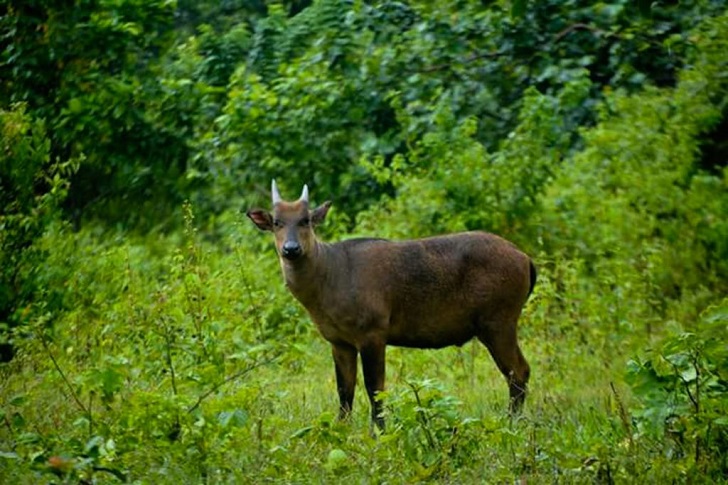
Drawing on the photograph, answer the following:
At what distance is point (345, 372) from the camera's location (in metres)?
9.16

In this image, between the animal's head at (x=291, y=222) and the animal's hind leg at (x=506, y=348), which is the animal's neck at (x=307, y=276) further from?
the animal's hind leg at (x=506, y=348)

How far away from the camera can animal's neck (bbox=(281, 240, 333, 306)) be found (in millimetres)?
9023

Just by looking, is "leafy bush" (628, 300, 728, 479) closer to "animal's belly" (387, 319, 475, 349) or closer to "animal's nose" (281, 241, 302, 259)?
"animal's belly" (387, 319, 475, 349)

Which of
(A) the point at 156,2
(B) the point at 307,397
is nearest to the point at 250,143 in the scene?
(A) the point at 156,2

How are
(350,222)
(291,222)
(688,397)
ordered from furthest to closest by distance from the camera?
(350,222) < (291,222) < (688,397)

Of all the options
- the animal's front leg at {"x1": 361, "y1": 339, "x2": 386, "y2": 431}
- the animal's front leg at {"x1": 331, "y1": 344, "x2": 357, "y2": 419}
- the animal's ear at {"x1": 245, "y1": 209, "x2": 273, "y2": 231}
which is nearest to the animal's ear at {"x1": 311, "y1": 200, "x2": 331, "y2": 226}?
the animal's ear at {"x1": 245, "y1": 209, "x2": 273, "y2": 231}

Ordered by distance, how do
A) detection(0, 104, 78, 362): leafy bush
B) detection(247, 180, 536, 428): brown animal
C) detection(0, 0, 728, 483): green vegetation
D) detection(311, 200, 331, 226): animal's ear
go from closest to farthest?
detection(0, 0, 728, 483): green vegetation → detection(247, 180, 536, 428): brown animal → detection(311, 200, 331, 226): animal's ear → detection(0, 104, 78, 362): leafy bush

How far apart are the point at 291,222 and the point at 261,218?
29cm

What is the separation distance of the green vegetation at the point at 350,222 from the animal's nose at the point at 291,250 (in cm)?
67

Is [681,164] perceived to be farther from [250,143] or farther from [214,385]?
[214,385]

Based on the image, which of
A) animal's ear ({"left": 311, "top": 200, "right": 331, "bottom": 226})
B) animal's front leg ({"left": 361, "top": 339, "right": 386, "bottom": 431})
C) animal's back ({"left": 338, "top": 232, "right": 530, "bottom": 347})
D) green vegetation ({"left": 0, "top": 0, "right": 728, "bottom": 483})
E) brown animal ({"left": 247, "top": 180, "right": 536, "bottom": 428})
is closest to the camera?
green vegetation ({"left": 0, "top": 0, "right": 728, "bottom": 483})

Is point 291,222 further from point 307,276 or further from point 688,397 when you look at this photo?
point 688,397

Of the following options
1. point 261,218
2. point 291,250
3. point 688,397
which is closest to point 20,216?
point 261,218

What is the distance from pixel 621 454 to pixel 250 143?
9.73m
